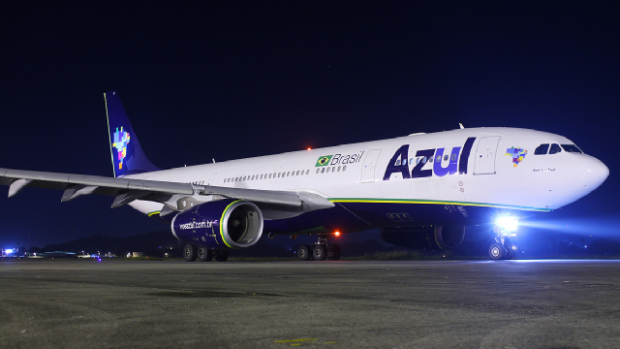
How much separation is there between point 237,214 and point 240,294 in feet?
35.9

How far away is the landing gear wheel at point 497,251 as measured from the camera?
16722 millimetres

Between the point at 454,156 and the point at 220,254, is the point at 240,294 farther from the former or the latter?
the point at 220,254

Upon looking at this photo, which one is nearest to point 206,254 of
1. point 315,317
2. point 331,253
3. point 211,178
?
point 211,178

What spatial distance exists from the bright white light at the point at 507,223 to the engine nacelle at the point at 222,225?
6.54m

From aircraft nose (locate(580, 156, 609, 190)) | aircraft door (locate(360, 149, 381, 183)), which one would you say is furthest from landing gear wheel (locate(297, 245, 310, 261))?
aircraft nose (locate(580, 156, 609, 190))

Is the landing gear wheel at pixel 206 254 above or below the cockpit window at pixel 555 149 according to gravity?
below

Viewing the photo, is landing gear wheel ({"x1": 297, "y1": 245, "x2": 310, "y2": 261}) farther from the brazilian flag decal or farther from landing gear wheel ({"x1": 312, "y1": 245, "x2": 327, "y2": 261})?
the brazilian flag decal

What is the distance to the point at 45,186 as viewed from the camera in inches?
715

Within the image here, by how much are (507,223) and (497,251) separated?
3.12 ft

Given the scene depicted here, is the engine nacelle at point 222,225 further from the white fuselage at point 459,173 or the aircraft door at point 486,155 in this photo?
the aircraft door at point 486,155

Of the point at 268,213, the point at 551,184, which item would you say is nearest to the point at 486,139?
the point at 551,184

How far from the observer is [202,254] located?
21297 mm

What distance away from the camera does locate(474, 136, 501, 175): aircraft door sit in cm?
1566

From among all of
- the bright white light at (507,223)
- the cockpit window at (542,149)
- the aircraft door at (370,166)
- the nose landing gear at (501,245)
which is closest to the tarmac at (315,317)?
the cockpit window at (542,149)
